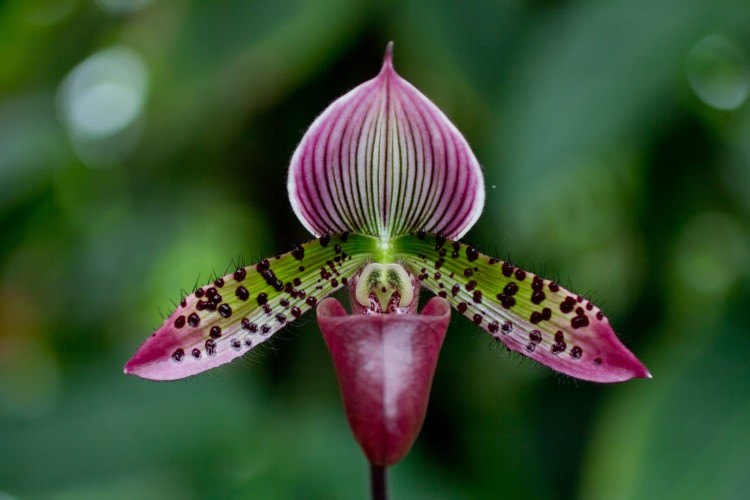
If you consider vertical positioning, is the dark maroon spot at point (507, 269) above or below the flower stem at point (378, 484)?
above

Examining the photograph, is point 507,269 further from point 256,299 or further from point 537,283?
point 256,299

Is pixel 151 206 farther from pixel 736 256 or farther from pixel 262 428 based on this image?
pixel 736 256

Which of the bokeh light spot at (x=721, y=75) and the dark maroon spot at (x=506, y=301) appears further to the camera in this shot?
the bokeh light spot at (x=721, y=75)

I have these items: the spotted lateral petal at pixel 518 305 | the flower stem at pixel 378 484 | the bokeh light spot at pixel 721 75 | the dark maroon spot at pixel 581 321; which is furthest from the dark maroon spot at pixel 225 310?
the bokeh light spot at pixel 721 75

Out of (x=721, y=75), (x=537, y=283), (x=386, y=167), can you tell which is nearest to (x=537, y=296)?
(x=537, y=283)

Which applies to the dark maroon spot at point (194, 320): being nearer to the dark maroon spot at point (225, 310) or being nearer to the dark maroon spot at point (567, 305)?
the dark maroon spot at point (225, 310)

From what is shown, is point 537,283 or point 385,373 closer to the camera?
point 385,373
